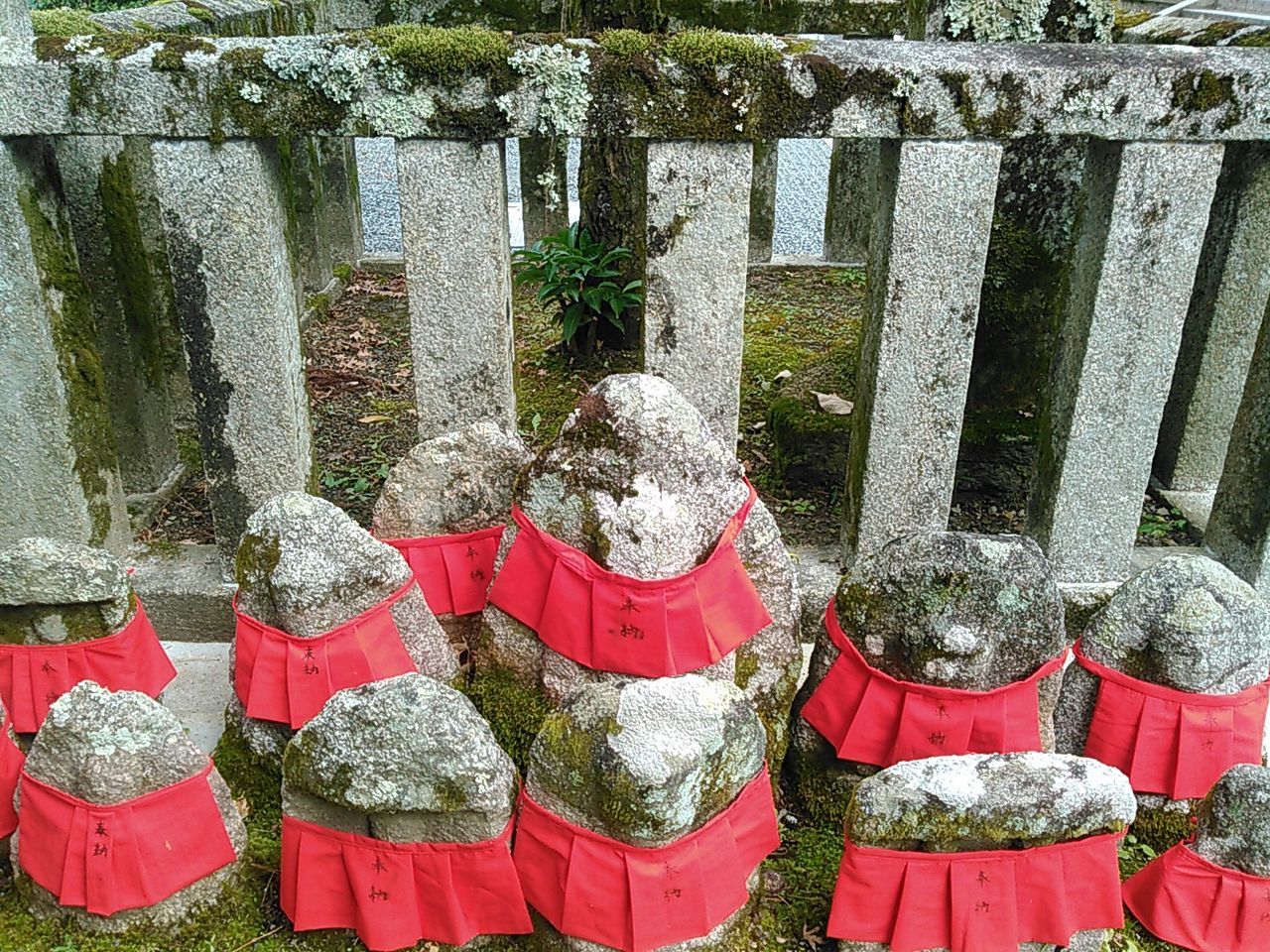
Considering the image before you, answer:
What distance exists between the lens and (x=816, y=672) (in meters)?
3.25

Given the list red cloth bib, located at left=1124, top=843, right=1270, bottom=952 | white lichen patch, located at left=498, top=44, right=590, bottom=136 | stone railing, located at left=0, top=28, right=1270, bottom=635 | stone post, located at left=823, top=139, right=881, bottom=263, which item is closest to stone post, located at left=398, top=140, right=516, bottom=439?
stone railing, located at left=0, top=28, right=1270, bottom=635

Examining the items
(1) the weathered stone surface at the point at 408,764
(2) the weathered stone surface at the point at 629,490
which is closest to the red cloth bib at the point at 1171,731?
(2) the weathered stone surface at the point at 629,490

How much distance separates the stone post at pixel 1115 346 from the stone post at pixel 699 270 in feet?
4.02

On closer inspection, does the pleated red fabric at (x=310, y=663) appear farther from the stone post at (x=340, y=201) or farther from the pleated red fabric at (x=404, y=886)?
the stone post at (x=340, y=201)

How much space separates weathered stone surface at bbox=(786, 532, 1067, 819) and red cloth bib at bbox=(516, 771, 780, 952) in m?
0.66

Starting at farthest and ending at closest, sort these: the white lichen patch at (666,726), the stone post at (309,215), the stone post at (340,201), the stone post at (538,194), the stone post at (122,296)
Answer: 1. the stone post at (538,194)
2. the stone post at (340,201)
3. the stone post at (309,215)
4. the stone post at (122,296)
5. the white lichen patch at (666,726)

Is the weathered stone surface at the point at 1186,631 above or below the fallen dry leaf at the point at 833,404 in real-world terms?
above

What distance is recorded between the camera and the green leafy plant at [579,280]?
20.9 feet

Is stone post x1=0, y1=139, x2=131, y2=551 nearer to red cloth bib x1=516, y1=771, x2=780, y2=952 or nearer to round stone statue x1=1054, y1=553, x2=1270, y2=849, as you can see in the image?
red cloth bib x1=516, y1=771, x2=780, y2=952

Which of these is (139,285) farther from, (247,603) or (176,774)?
(176,774)

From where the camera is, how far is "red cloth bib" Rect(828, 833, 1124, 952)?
2611mm

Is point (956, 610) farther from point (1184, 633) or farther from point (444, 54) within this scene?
point (444, 54)

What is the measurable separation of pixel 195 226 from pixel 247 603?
136cm

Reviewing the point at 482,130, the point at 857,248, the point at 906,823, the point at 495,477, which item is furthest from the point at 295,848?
the point at 857,248
